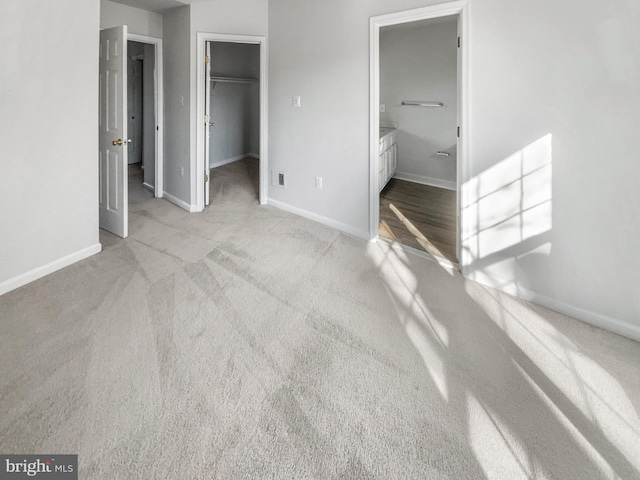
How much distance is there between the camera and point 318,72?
3.61 metres

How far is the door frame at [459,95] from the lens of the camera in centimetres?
248

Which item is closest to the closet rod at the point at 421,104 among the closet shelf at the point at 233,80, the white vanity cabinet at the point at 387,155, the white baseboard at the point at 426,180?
the white vanity cabinet at the point at 387,155

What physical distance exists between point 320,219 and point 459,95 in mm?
1900

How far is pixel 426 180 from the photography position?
581 cm

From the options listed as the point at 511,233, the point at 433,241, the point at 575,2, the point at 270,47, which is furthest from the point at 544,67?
the point at 270,47

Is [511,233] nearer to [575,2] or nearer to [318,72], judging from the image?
[575,2]

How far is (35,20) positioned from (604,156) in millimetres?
3567

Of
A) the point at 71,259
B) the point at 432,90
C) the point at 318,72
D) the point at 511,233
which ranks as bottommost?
the point at 71,259

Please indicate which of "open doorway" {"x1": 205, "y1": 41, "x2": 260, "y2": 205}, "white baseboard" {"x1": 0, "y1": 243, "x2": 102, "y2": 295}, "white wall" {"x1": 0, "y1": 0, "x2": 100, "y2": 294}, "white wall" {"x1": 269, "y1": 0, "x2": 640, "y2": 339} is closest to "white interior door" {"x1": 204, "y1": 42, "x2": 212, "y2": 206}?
"open doorway" {"x1": 205, "y1": 41, "x2": 260, "y2": 205}

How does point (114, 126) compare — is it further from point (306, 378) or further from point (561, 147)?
point (561, 147)

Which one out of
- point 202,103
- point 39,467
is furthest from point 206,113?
point 39,467

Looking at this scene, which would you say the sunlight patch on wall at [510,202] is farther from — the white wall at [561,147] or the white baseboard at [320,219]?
the white baseboard at [320,219]

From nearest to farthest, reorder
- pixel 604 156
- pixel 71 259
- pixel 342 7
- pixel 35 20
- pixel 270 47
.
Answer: pixel 604 156 < pixel 35 20 < pixel 71 259 < pixel 342 7 < pixel 270 47

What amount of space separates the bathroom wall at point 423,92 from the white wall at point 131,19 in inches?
135
